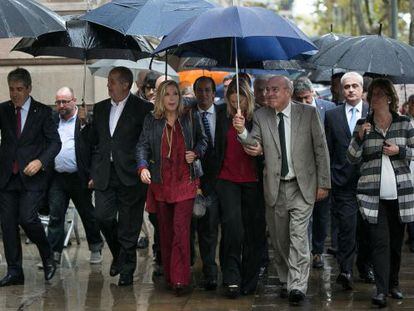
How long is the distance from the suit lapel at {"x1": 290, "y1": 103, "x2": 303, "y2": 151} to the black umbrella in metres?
0.48

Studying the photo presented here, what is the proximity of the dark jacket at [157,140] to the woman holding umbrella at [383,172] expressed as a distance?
1.46m

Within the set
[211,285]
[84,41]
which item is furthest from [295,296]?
[84,41]

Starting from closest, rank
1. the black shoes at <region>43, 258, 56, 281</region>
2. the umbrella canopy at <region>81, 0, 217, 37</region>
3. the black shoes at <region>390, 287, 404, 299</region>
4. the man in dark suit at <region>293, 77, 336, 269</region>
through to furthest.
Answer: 1. the black shoes at <region>390, 287, 404, 299</region>
2. the umbrella canopy at <region>81, 0, 217, 37</region>
3. the black shoes at <region>43, 258, 56, 281</region>
4. the man in dark suit at <region>293, 77, 336, 269</region>

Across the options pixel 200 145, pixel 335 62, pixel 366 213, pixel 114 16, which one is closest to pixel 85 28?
pixel 114 16

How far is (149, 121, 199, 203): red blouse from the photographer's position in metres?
9.41

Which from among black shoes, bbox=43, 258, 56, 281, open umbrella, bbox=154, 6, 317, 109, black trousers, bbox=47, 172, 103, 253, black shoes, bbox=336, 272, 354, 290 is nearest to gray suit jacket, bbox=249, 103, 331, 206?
open umbrella, bbox=154, 6, 317, 109

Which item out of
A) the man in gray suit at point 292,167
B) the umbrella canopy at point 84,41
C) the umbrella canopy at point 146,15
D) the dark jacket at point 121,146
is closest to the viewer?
the man in gray suit at point 292,167

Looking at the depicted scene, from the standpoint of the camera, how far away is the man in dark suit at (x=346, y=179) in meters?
10.0

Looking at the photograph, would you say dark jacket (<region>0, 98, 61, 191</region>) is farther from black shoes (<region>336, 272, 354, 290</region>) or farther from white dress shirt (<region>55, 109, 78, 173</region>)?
black shoes (<region>336, 272, 354, 290</region>)

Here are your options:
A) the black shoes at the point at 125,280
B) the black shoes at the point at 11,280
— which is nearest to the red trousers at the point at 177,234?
the black shoes at the point at 125,280

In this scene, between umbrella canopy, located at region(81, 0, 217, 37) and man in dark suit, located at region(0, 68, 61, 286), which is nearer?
umbrella canopy, located at region(81, 0, 217, 37)

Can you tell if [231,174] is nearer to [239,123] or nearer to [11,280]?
[239,123]

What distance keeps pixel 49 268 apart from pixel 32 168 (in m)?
1.19

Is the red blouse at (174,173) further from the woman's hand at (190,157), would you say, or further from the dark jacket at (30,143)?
the dark jacket at (30,143)
